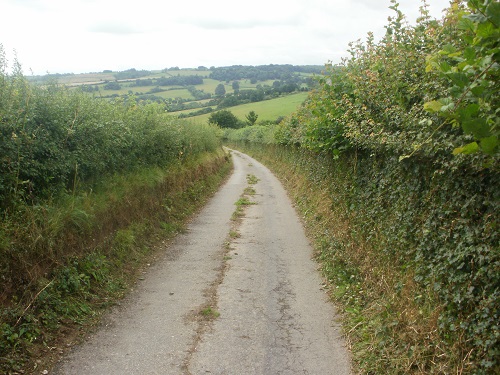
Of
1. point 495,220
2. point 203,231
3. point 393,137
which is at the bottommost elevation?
point 203,231

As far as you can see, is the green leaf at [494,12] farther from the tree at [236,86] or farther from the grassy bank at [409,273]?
the tree at [236,86]

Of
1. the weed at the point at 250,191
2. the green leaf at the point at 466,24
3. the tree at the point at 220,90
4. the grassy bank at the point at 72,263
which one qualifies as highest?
the tree at the point at 220,90

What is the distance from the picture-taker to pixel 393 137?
6.15 metres

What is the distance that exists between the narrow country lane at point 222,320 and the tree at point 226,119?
66202 millimetres

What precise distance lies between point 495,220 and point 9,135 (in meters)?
6.28

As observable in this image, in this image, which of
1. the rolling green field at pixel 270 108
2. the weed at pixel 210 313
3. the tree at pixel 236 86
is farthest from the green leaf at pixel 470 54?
the tree at pixel 236 86

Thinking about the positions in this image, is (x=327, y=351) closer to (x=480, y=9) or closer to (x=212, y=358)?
(x=212, y=358)

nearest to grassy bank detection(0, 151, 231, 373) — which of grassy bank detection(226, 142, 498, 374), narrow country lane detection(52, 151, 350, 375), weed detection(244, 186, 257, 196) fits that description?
narrow country lane detection(52, 151, 350, 375)

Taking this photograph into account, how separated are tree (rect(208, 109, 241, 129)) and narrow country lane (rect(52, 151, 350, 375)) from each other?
66.2m

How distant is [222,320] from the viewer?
6277 mm

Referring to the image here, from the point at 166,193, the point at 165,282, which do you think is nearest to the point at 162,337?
the point at 165,282

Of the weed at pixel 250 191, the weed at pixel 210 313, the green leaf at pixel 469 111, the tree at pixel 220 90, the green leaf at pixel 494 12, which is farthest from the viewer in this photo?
the tree at pixel 220 90

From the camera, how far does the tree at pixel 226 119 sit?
75812 mm

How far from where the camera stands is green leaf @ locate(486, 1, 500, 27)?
274 centimetres
